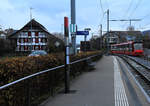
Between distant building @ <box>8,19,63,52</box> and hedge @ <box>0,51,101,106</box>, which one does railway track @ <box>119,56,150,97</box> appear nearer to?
hedge @ <box>0,51,101,106</box>

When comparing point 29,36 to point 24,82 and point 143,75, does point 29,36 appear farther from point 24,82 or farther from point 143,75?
point 24,82

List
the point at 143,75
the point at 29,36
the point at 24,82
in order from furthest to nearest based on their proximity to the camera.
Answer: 1. the point at 29,36
2. the point at 143,75
3. the point at 24,82

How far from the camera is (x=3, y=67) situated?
165 inches

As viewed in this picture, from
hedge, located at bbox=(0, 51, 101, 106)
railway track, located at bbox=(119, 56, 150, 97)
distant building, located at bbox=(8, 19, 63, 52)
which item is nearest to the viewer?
hedge, located at bbox=(0, 51, 101, 106)

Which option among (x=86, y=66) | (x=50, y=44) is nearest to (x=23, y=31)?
(x=50, y=44)

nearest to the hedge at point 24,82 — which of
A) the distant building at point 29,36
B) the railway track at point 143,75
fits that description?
the railway track at point 143,75

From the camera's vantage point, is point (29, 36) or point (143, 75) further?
point (29, 36)

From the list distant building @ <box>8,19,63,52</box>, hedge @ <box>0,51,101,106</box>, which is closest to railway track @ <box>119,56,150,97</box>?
hedge @ <box>0,51,101,106</box>

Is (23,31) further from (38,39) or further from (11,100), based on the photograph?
(11,100)

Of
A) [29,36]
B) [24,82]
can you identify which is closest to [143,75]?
[24,82]

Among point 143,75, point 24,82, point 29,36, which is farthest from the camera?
point 29,36

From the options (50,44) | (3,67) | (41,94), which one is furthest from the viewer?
(50,44)

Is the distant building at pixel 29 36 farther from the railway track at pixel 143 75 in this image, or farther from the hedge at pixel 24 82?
the hedge at pixel 24 82

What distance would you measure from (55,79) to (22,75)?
253cm
